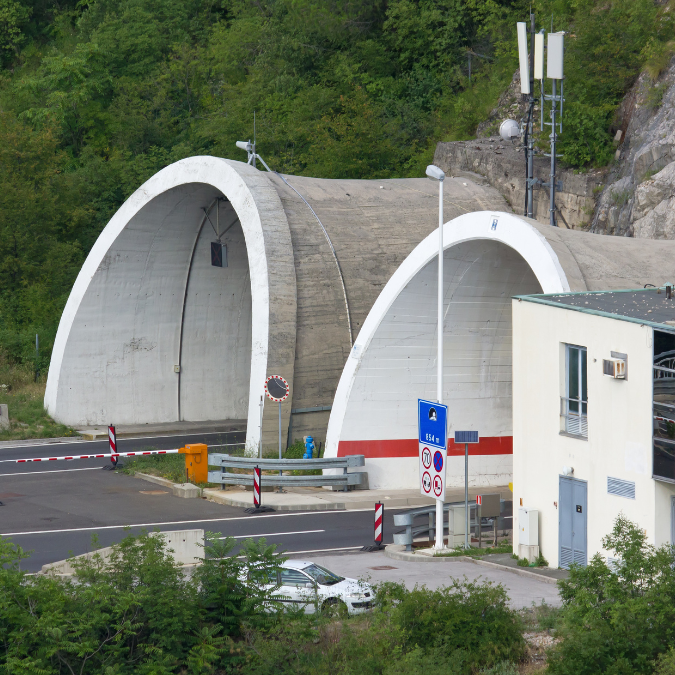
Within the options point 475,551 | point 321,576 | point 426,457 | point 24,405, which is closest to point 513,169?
point 24,405

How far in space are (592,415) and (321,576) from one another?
4985 millimetres

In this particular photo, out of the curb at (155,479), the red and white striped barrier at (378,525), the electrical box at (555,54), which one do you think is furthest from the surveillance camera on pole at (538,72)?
the curb at (155,479)

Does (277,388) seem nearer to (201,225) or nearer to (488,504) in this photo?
(488,504)

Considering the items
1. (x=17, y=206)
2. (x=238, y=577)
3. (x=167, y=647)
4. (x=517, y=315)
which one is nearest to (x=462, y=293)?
(x=517, y=315)

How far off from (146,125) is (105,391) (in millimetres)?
25501

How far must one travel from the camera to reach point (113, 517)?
75.6 ft

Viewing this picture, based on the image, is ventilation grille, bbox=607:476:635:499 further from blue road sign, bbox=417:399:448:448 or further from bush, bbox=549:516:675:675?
bush, bbox=549:516:675:675

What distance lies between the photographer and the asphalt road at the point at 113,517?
21078mm

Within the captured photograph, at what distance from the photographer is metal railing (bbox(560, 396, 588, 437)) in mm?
18109

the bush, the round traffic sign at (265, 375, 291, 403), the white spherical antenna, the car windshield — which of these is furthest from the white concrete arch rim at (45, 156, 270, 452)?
the bush

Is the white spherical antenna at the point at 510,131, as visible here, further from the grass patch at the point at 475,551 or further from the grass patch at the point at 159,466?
the grass patch at the point at 475,551

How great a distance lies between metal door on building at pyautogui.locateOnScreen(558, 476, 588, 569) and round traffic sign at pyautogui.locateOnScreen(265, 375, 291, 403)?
31.3 feet

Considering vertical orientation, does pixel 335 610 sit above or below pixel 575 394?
below

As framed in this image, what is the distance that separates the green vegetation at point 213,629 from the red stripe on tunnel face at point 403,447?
11723 mm
